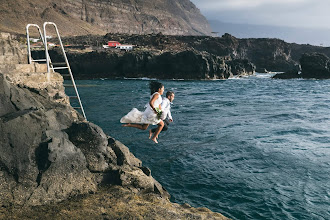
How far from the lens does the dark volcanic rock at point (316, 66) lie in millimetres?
78750

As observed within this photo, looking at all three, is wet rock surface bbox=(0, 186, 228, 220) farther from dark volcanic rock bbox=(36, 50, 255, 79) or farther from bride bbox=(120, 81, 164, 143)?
dark volcanic rock bbox=(36, 50, 255, 79)

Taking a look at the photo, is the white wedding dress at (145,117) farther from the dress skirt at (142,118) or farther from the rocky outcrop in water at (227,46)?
the rocky outcrop in water at (227,46)

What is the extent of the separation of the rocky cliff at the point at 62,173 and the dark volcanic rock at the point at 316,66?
84.1 m

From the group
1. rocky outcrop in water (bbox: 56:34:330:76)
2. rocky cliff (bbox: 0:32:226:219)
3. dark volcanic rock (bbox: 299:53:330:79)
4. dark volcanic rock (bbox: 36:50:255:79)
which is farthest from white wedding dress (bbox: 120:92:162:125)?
rocky outcrop in water (bbox: 56:34:330:76)

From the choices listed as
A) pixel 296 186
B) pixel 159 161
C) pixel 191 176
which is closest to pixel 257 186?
pixel 296 186

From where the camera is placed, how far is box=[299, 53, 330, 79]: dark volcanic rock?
3100 inches

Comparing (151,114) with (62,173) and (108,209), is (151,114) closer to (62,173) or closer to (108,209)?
(62,173)

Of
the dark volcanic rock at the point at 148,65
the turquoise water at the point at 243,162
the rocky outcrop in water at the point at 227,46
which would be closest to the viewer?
the turquoise water at the point at 243,162

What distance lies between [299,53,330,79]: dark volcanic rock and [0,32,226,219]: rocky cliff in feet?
276

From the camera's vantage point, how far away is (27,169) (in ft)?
19.1

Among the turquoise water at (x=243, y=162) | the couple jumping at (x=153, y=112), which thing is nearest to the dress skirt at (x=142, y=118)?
the couple jumping at (x=153, y=112)

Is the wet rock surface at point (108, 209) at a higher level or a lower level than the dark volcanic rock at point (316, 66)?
lower

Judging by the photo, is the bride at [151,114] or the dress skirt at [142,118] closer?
the bride at [151,114]

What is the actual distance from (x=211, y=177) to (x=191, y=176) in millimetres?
728
